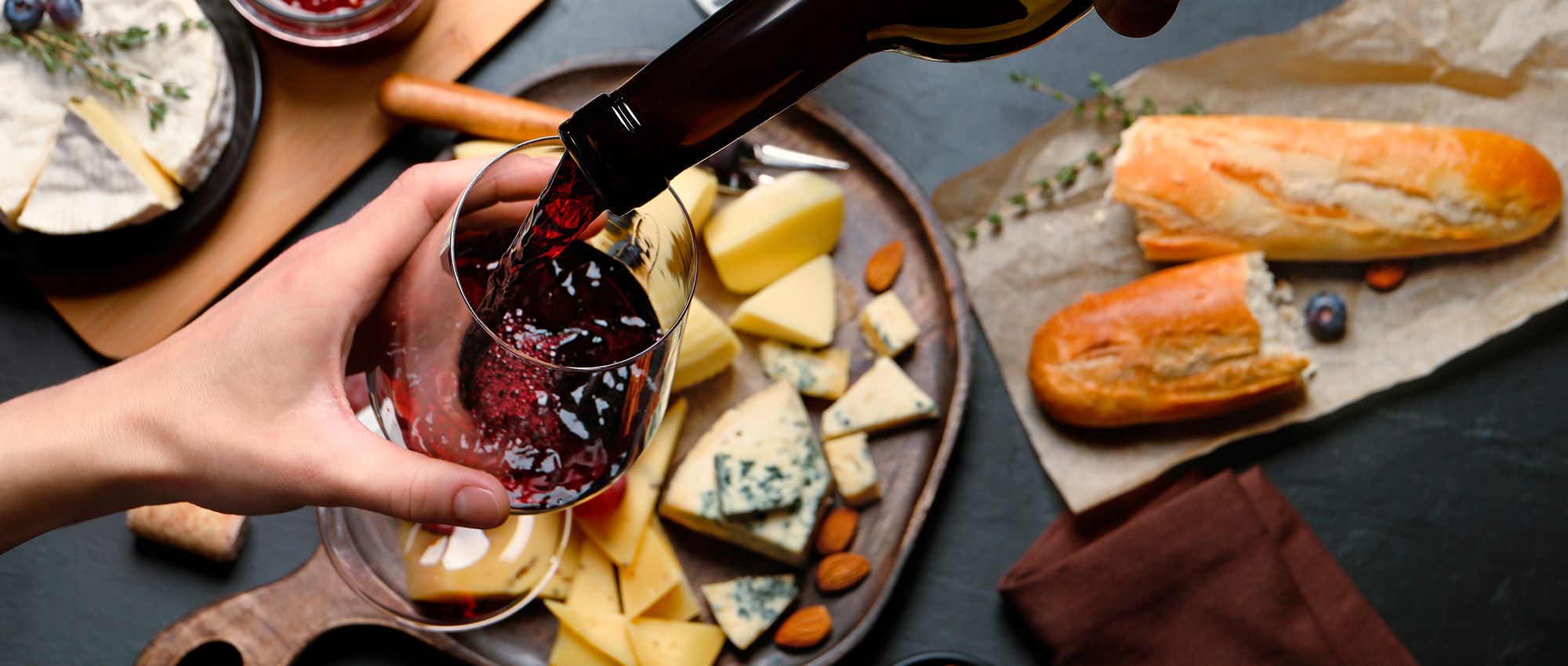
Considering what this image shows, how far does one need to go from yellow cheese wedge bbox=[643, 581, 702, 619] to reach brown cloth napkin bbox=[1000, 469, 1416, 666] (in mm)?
553

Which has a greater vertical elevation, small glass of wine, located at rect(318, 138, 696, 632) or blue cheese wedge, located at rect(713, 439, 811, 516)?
small glass of wine, located at rect(318, 138, 696, 632)

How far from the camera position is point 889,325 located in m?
1.86

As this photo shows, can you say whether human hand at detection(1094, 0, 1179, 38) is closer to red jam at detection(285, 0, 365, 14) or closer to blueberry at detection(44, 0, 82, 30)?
red jam at detection(285, 0, 365, 14)

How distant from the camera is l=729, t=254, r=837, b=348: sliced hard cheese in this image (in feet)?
6.01

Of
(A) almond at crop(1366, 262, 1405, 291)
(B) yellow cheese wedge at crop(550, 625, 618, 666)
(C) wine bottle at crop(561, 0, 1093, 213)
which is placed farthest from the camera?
(A) almond at crop(1366, 262, 1405, 291)

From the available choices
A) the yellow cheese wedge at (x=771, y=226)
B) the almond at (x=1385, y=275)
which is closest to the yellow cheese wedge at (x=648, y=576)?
the yellow cheese wedge at (x=771, y=226)

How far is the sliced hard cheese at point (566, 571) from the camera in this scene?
173cm

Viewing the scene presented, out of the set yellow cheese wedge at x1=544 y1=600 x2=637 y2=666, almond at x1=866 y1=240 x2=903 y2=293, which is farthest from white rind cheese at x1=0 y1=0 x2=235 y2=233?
almond at x1=866 y1=240 x2=903 y2=293

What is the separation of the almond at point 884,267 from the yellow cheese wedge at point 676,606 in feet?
2.07

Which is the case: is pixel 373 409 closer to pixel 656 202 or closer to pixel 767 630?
pixel 656 202

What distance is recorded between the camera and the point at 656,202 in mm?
1114

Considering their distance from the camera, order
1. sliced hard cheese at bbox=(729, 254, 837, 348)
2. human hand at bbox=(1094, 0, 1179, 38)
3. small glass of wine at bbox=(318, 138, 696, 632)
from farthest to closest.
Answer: sliced hard cheese at bbox=(729, 254, 837, 348), small glass of wine at bbox=(318, 138, 696, 632), human hand at bbox=(1094, 0, 1179, 38)

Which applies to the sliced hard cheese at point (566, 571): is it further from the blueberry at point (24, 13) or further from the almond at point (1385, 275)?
the almond at point (1385, 275)

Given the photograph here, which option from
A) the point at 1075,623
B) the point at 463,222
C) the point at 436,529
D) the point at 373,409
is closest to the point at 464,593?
the point at 436,529
